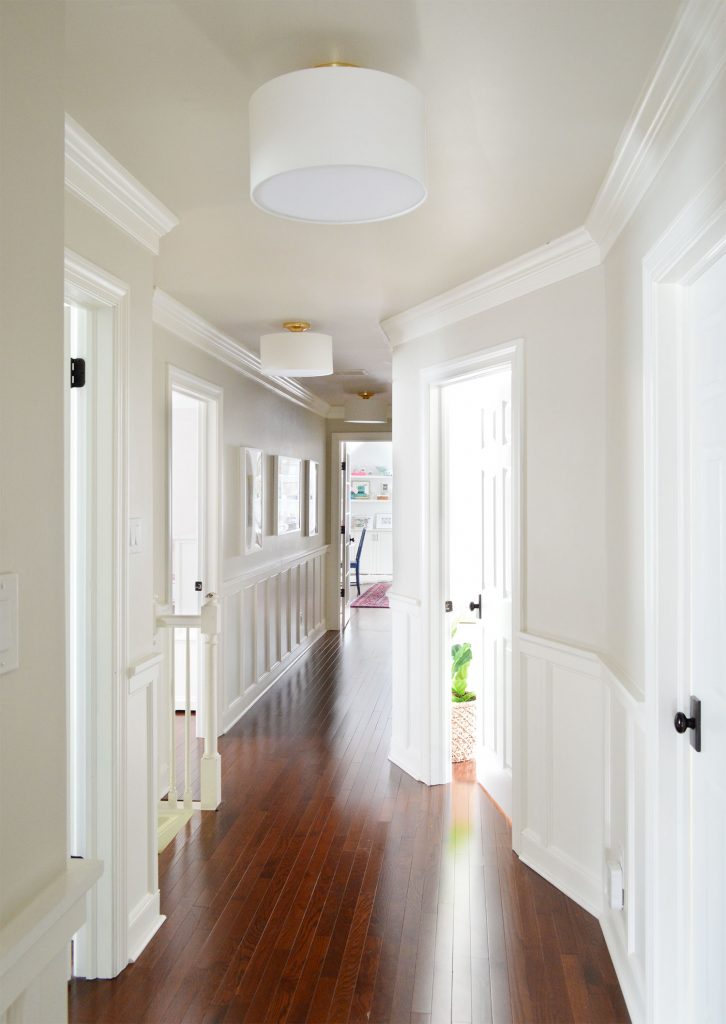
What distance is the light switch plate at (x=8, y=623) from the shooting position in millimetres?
1060

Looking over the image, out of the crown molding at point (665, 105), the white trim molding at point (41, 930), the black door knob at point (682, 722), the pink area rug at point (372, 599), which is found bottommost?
the pink area rug at point (372, 599)

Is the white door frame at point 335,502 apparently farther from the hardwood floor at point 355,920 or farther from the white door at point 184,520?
the hardwood floor at point 355,920

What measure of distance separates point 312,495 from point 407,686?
3907mm

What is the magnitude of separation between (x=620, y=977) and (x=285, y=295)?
3138 mm

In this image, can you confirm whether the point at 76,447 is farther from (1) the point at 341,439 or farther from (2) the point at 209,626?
(1) the point at 341,439

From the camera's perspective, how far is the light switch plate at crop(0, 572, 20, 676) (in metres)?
1.06

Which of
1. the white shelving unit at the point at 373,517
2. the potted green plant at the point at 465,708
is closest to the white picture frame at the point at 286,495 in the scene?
the potted green plant at the point at 465,708

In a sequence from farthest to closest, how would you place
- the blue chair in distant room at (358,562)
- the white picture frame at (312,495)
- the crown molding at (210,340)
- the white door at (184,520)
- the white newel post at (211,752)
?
the blue chair in distant room at (358,562) → the white picture frame at (312,495) → the white door at (184,520) → the crown molding at (210,340) → the white newel post at (211,752)

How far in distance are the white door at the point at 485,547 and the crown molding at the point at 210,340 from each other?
147 cm

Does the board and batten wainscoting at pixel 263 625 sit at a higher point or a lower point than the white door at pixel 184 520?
lower

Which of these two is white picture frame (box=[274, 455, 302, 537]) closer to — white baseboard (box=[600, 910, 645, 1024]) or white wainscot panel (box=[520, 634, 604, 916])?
white wainscot panel (box=[520, 634, 604, 916])

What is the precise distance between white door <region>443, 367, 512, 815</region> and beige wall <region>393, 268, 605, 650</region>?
37 centimetres

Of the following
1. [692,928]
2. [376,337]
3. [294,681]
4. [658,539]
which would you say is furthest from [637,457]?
[294,681]

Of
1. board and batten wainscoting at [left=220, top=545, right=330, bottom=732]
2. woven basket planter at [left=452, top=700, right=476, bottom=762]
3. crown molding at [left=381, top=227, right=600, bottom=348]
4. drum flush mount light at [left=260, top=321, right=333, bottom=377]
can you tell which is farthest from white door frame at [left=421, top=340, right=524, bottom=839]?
board and batten wainscoting at [left=220, top=545, right=330, bottom=732]
